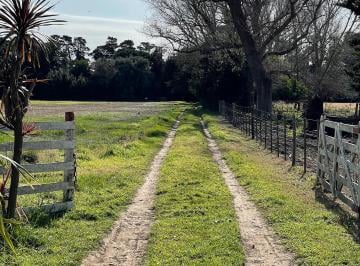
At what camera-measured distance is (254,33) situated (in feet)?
126

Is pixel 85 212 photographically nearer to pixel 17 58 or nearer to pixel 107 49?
pixel 17 58

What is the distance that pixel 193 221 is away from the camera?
8.95 meters

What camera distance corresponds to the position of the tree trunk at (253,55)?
36.4m

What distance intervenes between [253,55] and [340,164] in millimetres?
27677

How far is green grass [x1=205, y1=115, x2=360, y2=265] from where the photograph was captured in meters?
7.03

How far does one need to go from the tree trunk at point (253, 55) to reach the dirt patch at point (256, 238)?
2605 centimetres

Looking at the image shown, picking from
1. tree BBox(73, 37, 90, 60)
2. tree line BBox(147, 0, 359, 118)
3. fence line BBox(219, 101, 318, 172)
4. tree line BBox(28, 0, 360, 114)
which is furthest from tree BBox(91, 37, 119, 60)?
fence line BBox(219, 101, 318, 172)

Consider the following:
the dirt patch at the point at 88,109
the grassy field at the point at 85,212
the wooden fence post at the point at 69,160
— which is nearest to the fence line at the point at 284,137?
the grassy field at the point at 85,212

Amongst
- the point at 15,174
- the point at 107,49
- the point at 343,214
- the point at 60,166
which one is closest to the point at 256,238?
the point at 343,214

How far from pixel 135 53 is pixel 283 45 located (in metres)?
84.8

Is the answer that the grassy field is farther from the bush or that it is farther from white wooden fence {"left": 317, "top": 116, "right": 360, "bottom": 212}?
the bush

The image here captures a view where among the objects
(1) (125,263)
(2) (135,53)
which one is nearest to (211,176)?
(1) (125,263)

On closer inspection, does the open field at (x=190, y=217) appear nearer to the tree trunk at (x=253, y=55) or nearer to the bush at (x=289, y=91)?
the tree trunk at (x=253, y=55)

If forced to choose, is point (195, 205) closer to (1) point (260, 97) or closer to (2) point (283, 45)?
(1) point (260, 97)
